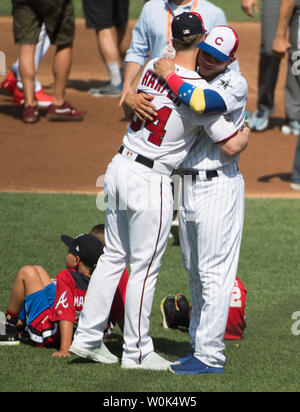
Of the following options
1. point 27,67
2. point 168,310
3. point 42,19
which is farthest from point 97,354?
point 42,19

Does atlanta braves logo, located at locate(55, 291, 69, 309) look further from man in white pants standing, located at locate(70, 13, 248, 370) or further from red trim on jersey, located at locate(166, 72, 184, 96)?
red trim on jersey, located at locate(166, 72, 184, 96)

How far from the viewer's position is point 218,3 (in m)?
21.2

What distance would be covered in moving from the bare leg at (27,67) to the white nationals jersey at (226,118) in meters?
5.75

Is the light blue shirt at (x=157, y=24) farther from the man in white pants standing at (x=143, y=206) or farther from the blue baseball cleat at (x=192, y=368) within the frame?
the blue baseball cleat at (x=192, y=368)

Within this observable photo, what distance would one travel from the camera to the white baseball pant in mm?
4348

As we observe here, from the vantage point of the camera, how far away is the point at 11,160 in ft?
30.6

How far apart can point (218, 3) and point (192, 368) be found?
58.5 ft

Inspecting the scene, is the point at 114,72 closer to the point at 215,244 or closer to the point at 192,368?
the point at 215,244

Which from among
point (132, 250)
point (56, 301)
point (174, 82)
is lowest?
point (56, 301)

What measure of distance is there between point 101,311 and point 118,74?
7303 mm

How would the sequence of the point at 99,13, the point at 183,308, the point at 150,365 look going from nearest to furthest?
the point at 150,365 → the point at 183,308 → the point at 99,13

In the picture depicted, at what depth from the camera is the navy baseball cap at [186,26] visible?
4.25 m

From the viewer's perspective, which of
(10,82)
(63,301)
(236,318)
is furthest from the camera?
(10,82)
